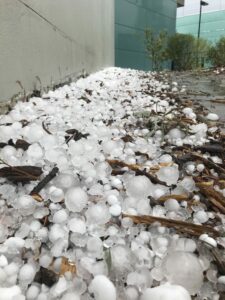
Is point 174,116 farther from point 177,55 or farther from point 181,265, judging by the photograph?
point 177,55

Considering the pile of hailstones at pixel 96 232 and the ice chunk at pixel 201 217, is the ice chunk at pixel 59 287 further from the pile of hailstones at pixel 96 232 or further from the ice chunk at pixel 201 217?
the ice chunk at pixel 201 217

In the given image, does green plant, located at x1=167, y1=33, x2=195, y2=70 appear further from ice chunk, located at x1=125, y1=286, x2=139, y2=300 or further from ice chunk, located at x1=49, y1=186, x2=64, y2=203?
ice chunk, located at x1=125, y1=286, x2=139, y2=300

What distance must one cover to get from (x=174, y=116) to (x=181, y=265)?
3.47ft

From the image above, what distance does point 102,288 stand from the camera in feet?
1.64

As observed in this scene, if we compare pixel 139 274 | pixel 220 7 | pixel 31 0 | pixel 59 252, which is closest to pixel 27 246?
pixel 59 252

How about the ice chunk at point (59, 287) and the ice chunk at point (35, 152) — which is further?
the ice chunk at point (35, 152)

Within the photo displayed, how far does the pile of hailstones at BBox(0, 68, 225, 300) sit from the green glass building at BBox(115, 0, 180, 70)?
851cm

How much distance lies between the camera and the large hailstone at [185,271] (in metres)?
0.52

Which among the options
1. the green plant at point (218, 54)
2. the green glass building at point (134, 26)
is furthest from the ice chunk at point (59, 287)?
the green plant at point (218, 54)

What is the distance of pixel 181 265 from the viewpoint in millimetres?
524

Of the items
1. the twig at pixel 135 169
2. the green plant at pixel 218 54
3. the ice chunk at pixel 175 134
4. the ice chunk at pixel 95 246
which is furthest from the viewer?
the green plant at pixel 218 54

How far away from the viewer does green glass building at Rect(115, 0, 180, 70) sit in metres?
9.30

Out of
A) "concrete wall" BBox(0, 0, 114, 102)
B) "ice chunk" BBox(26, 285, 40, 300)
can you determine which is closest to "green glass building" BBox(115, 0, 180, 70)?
"concrete wall" BBox(0, 0, 114, 102)

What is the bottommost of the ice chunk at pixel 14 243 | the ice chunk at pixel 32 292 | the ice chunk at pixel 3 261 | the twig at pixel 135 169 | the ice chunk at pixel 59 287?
the ice chunk at pixel 32 292
